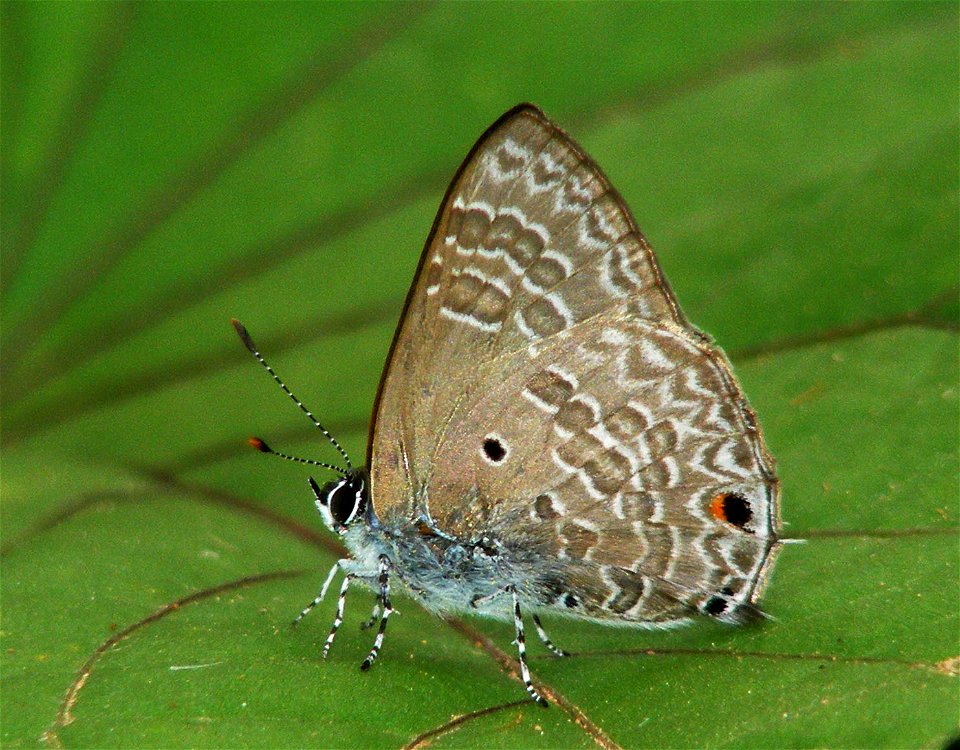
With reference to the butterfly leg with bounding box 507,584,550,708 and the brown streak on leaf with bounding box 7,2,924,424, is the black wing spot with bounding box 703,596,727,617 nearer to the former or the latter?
the butterfly leg with bounding box 507,584,550,708

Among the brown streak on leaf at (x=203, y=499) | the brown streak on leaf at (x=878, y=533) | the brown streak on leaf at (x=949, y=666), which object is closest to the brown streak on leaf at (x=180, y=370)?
the brown streak on leaf at (x=203, y=499)

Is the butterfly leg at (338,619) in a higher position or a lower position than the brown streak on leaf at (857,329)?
lower

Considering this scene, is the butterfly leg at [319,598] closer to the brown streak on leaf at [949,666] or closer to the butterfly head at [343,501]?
the butterfly head at [343,501]

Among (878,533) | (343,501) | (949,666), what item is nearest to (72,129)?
(343,501)

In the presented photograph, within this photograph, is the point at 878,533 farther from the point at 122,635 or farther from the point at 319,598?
the point at 122,635

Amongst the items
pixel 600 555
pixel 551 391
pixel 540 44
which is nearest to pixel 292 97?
pixel 540 44

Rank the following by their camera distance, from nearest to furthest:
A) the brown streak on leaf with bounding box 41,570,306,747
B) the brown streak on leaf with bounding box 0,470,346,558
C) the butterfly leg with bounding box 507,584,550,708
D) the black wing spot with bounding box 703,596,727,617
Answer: the brown streak on leaf with bounding box 41,570,306,747
the butterfly leg with bounding box 507,584,550,708
the black wing spot with bounding box 703,596,727,617
the brown streak on leaf with bounding box 0,470,346,558

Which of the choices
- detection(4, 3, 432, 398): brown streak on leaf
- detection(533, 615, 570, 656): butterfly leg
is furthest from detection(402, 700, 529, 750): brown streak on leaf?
detection(4, 3, 432, 398): brown streak on leaf
